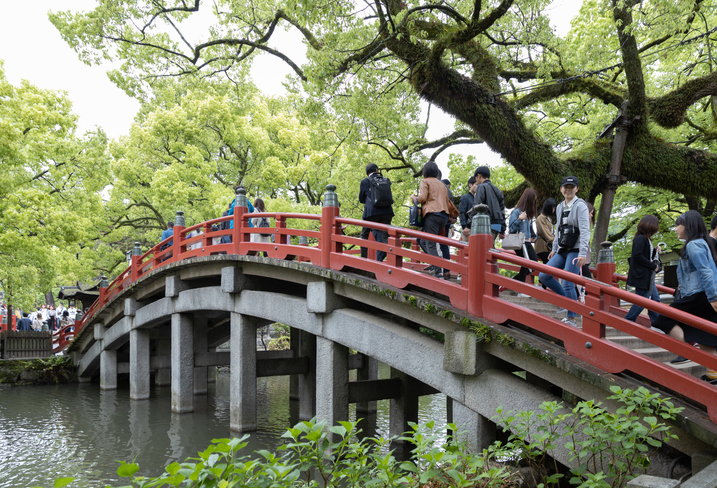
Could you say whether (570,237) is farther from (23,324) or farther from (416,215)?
(23,324)

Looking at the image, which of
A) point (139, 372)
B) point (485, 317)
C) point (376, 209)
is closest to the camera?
point (485, 317)

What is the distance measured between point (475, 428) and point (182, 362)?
8415 mm

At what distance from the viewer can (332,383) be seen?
847 cm

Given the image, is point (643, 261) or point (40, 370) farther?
point (40, 370)

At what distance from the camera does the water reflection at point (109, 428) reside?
9.33 meters

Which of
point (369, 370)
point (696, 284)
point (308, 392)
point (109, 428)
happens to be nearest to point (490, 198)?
point (696, 284)

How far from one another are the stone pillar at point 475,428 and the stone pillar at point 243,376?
553 centimetres

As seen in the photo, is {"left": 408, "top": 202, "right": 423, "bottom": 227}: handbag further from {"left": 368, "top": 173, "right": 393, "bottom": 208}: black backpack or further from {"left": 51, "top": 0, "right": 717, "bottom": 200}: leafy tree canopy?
{"left": 51, "top": 0, "right": 717, "bottom": 200}: leafy tree canopy

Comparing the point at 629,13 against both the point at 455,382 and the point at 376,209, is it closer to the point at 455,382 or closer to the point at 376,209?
the point at 376,209

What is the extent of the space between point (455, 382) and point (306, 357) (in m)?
6.79

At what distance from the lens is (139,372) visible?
1489cm

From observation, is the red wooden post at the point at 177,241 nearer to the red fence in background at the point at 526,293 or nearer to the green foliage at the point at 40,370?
the red fence in background at the point at 526,293

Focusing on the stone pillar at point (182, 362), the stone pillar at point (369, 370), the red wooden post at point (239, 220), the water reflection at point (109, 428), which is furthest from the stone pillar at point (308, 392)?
the red wooden post at point (239, 220)

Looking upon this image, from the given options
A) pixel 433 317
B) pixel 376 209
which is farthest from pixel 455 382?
pixel 376 209
